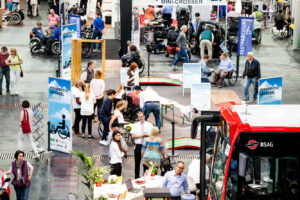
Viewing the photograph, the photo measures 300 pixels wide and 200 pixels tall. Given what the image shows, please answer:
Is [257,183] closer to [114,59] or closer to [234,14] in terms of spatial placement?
[114,59]

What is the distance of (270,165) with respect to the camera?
10062 millimetres

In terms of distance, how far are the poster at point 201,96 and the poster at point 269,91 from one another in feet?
6.05

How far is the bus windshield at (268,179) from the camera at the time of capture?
10.0m

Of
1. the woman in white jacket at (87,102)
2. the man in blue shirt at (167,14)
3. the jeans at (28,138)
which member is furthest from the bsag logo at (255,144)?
the man in blue shirt at (167,14)

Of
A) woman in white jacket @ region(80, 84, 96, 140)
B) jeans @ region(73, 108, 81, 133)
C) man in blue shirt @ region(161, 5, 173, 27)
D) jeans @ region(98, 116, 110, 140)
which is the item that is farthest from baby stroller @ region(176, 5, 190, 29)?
jeans @ region(98, 116, 110, 140)

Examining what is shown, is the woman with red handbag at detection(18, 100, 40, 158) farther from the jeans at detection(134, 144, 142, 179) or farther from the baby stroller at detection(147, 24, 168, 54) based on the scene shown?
Result: the baby stroller at detection(147, 24, 168, 54)

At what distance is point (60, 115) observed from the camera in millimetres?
16922

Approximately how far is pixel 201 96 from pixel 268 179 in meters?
9.89

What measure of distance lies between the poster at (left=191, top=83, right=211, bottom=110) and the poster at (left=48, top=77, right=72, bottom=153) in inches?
175

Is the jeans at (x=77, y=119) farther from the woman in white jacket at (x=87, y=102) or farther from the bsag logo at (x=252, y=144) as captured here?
the bsag logo at (x=252, y=144)

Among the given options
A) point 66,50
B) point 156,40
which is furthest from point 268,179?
point 156,40

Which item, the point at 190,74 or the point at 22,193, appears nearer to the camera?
the point at 22,193

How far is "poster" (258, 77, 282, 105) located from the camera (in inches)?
727

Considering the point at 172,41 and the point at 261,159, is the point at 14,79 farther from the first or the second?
the point at 261,159
